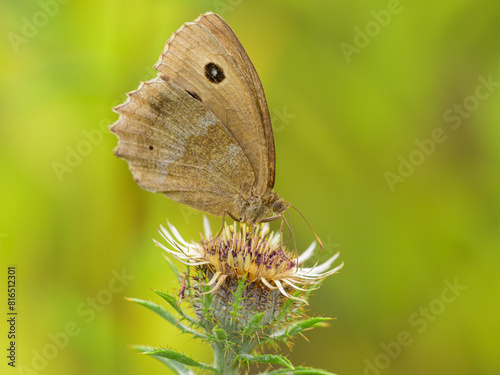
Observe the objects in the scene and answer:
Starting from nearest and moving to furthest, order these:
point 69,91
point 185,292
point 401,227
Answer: point 185,292, point 69,91, point 401,227

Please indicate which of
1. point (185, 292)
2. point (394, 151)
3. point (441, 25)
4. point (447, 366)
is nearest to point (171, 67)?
point (185, 292)

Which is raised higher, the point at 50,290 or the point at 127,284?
the point at 127,284

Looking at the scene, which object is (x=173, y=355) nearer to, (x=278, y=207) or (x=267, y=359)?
(x=267, y=359)

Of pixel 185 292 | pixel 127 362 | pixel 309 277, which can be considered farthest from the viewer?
pixel 127 362

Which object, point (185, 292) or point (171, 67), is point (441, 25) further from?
point (185, 292)

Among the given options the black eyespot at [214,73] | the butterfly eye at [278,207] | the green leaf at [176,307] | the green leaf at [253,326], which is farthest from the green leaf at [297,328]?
the black eyespot at [214,73]

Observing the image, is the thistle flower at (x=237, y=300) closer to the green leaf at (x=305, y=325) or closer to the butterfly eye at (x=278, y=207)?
the green leaf at (x=305, y=325)

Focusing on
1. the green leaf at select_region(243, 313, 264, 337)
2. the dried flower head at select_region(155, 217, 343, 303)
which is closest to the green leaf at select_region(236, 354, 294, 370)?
the green leaf at select_region(243, 313, 264, 337)
